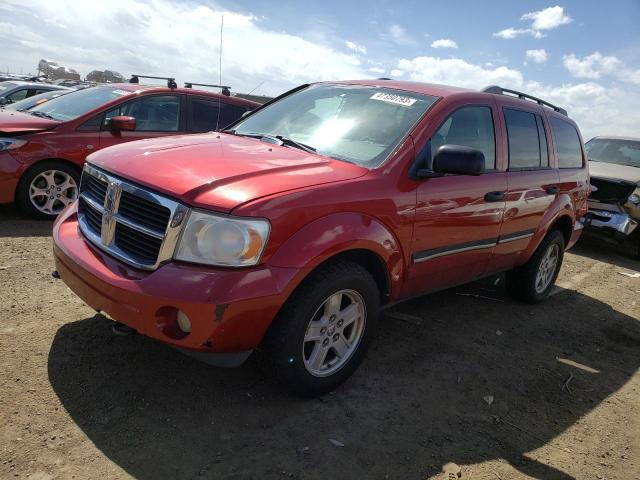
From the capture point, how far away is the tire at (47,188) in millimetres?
5629

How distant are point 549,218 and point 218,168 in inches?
133

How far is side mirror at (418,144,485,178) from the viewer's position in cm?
302

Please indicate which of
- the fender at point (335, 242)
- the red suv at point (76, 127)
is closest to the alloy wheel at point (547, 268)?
the fender at point (335, 242)

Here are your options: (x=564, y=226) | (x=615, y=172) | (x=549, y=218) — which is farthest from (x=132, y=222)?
(x=615, y=172)

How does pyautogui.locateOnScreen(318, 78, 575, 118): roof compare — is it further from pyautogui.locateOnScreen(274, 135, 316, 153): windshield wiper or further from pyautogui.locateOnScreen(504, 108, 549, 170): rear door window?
pyautogui.locateOnScreen(274, 135, 316, 153): windshield wiper

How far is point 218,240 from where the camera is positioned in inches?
93.6

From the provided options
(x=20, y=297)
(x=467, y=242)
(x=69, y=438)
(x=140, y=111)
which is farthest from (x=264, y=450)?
(x=140, y=111)

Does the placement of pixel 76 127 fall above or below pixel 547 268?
above

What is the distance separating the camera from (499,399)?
328cm

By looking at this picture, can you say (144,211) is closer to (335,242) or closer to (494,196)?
(335,242)

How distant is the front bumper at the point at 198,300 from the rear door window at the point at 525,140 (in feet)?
8.34

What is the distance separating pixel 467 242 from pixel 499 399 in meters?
1.10

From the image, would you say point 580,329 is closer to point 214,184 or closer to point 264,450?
point 264,450

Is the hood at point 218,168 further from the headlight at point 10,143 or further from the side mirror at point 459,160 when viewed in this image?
the headlight at point 10,143
